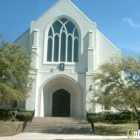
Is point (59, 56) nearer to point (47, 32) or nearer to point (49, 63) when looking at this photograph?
point (49, 63)

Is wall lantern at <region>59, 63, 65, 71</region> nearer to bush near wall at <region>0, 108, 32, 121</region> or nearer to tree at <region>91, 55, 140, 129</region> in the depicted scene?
bush near wall at <region>0, 108, 32, 121</region>

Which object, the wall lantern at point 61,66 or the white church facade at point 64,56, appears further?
the wall lantern at point 61,66

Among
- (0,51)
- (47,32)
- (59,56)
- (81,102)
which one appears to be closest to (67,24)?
(47,32)

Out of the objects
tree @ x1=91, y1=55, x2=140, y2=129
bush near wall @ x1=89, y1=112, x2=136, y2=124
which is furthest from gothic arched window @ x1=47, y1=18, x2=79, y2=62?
tree @ x1=91, y1=55, x2=140, y2=129

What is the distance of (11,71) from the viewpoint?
658 inches

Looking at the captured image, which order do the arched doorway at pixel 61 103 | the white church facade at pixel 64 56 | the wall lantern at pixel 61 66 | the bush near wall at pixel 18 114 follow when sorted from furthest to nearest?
the arched doorway at pixel 61 103 → the wall lantern at pixel 61 66 → the white church facade at pixel 64 56 → the bush near wall at pixel 18 114

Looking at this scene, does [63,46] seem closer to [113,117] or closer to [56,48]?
[56,48]

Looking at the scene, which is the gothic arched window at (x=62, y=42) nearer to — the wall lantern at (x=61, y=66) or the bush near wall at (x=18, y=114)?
the wall lantern at (x=61, y=66)

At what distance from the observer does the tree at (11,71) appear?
16250mm

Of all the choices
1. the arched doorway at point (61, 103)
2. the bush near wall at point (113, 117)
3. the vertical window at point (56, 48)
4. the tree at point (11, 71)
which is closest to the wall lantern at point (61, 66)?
Answer: the vertical window at point (56, 48)

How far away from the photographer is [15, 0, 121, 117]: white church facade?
24.8 metres

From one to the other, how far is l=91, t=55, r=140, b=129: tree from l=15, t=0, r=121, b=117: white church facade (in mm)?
7305

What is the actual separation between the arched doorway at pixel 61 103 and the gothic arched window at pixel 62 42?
157 inches

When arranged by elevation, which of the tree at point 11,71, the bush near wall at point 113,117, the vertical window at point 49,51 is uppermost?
the vertical window at point 49,51
